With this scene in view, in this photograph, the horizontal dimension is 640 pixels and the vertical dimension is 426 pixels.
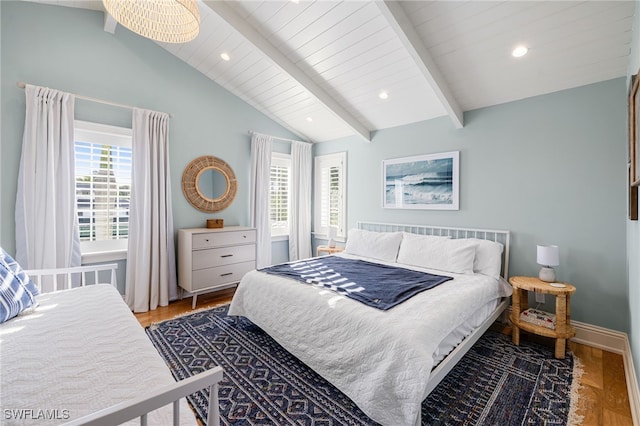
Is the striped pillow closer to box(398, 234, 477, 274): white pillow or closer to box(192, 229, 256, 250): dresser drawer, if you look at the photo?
box(192, 229, 256, 250): dresser drawer

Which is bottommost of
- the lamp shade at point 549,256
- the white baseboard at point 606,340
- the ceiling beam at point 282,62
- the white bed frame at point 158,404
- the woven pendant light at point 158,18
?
the white baseboard at point 606,340

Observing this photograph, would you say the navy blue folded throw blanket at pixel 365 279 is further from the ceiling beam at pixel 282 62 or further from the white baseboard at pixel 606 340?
the ceiling beam at pixel 282 62

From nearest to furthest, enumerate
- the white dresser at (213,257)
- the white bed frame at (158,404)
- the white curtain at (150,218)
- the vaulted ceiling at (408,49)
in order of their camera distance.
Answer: the white bed frame at (158,404) → the vaulted ceiling at (408,49) → the white curtain at (150,218) → the white dresser at (213,257)

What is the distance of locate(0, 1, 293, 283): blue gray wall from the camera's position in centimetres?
264

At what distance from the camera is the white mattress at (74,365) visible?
0.96 meters

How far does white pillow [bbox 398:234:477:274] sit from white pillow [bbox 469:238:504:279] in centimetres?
10

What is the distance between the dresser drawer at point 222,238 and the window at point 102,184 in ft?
2.80

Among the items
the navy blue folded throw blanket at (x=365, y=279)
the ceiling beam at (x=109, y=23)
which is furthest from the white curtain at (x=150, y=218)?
the navy blue folded throw blanket at (x=365, y=279)

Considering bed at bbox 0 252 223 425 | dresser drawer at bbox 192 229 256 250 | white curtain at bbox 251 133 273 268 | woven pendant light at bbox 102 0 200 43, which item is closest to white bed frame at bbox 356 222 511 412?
bed at bbox 0 252 223 425

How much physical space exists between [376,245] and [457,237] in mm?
982

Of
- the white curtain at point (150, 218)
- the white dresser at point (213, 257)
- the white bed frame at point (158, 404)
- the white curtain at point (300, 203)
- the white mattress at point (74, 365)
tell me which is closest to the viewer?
the white bed frame at point (158, 404)

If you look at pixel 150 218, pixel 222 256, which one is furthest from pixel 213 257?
pixel 150 218

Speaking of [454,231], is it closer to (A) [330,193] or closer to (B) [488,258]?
(B) [488,258]

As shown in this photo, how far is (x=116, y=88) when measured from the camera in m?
3.21
